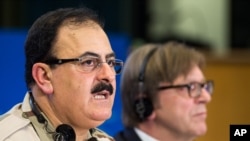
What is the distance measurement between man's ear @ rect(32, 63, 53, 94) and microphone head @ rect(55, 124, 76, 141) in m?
0.08

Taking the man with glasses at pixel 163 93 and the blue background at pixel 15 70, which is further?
the man with glasses at pixel 163 93

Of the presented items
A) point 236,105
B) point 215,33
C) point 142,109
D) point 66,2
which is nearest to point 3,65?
point 142,109

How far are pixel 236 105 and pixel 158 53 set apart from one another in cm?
31

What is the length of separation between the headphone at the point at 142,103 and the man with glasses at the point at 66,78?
530mm

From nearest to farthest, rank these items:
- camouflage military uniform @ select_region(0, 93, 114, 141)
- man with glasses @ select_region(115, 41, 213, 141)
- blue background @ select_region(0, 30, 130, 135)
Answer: camouflage military uniform @ select_region(0, 93, 114, 141), blue background @ select_region(0, 30, 130, 135), man with glasses @ select_region(115, 41, 213, 141)

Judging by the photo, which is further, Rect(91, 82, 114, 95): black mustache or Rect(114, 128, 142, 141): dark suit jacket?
Rect(114, 128, 142, 141): dark suit jacket

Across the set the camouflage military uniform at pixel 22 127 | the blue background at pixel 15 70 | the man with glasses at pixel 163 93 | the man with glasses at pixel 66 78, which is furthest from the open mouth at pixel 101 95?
the man with glasses at pixel 163 93

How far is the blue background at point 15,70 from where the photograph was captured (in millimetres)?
1646

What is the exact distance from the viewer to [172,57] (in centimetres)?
193

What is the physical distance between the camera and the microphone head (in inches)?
50.3

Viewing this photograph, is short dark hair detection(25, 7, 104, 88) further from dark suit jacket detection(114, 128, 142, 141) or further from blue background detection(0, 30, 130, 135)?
dark suit jacket detection(114, 128, 142, 141)

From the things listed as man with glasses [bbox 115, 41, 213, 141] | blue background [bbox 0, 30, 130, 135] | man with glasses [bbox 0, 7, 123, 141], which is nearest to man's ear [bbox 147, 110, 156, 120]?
man with glasses [bbox 115, 41, 213, 141]

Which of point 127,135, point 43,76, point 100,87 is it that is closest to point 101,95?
point 100,87

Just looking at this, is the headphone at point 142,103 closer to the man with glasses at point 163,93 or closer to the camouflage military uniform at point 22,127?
the man with glasses at point 163,93
